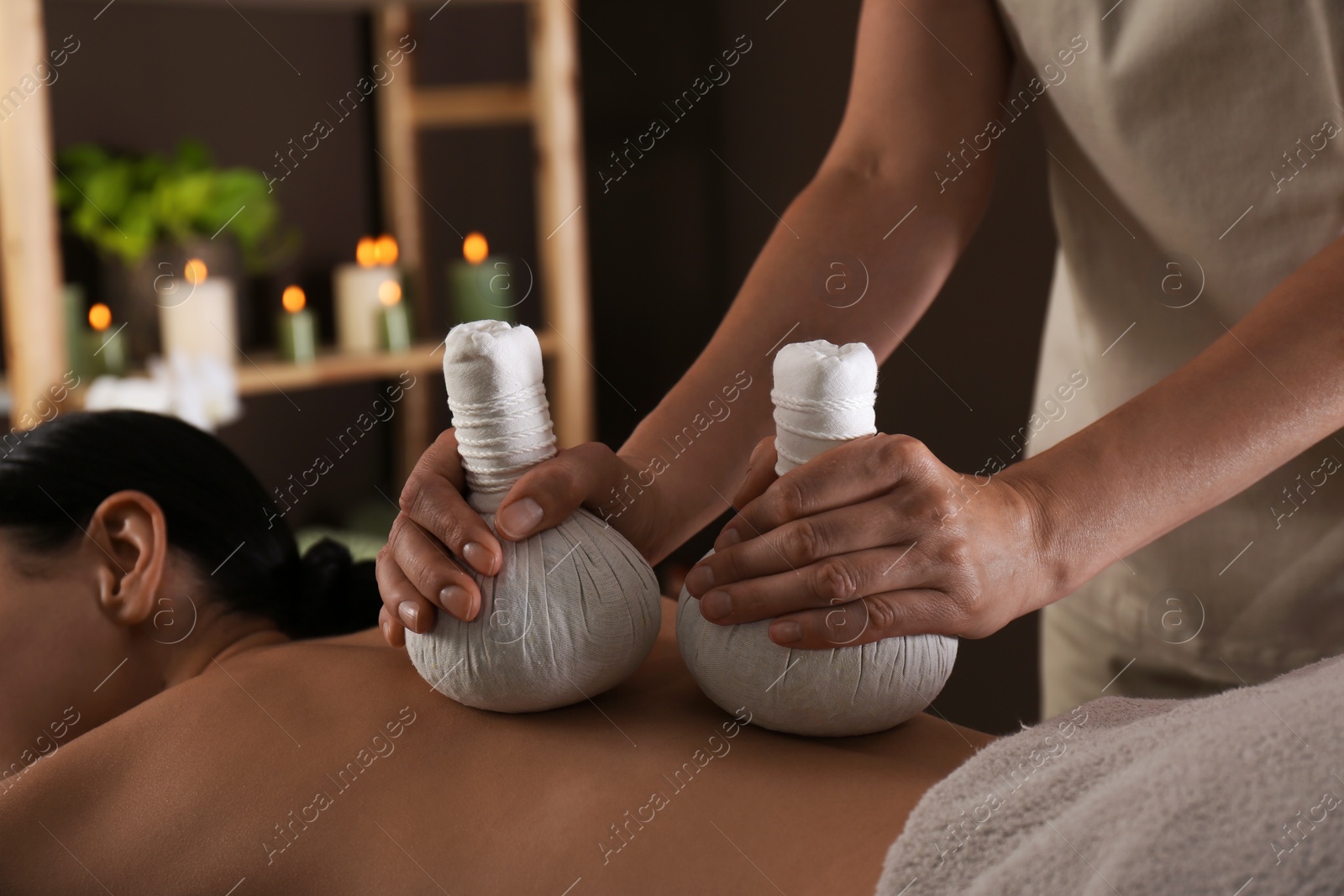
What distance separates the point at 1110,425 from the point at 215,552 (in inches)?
34.4

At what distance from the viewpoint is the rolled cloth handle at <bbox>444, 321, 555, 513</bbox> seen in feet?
2.59

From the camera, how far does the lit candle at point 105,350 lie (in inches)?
78.3

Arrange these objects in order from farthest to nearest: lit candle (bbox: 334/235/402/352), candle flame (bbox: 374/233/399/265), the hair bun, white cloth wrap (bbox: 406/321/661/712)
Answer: candle flame (bbox: 374/233/399/265) → lit candle (bbox: 334/235/402/352) → the hair bun → white cloth wrap (bbox: 406/321/661/712)

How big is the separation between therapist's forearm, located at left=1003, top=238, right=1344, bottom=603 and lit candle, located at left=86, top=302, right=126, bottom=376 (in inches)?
Answer: 69.0

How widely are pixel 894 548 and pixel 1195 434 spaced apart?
0.71ft

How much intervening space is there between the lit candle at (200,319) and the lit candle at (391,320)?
1.14 ft

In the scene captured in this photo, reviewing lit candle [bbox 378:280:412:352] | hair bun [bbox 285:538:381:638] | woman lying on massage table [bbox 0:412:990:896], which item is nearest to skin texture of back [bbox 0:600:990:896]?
woman lying on massage table [bbox 0:412:990:896]

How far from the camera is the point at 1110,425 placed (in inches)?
28.9

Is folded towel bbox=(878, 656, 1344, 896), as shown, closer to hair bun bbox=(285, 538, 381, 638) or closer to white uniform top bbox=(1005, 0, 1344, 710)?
white uniform top bbox=(1005, 0, 1344, 710)

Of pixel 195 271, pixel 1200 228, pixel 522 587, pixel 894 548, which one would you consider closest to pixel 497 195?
pixel 195 271

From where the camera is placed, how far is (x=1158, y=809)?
21.4 inches

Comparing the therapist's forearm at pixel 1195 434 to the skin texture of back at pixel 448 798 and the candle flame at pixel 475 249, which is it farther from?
the candle flame at pixel 475 249

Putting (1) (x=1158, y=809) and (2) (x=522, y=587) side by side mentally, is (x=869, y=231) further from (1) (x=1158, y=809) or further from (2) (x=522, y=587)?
(1) (x=1158, y=809)

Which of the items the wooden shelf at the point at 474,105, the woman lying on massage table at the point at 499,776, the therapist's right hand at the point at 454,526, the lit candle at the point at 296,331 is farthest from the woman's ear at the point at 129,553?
the wooden shelf at the point at 474,105
